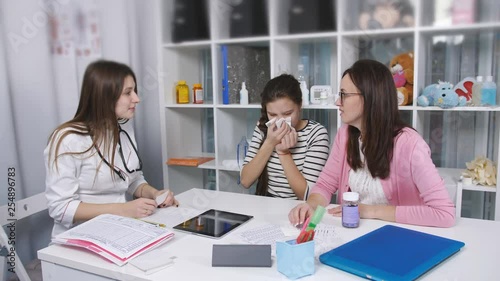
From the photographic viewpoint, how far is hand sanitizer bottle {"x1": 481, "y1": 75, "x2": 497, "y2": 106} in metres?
1.90

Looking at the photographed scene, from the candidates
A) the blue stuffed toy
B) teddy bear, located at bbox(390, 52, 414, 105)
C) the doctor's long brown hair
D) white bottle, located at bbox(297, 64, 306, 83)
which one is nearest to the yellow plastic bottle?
white bottle, located at bbox(297, 64, 306, 83)

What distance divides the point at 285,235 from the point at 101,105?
825 mm

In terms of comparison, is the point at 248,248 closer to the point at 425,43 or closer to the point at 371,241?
the point at 371,241

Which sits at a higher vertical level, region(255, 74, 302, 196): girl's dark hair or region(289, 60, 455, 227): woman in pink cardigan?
region(255, 74, 302, 196): girl's dark hair

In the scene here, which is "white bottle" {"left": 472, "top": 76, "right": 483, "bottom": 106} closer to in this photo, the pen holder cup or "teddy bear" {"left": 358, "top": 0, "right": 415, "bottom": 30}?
"teddy bear" {"left": 358, "top": 0, "right": 415, "bottom": 30}

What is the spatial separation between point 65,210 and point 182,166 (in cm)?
128

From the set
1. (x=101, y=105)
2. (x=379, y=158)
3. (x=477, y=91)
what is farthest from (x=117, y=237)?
(x=477, y=91)

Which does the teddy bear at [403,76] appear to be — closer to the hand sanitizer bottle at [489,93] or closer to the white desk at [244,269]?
the hand sanitizer bottle at [489,93]

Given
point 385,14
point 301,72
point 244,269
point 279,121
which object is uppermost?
point 385,14

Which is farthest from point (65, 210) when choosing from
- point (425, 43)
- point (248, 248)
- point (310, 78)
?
point (425, 43)

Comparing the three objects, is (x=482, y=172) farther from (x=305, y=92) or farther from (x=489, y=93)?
(x=305, y=92)

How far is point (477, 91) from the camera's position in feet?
6.32

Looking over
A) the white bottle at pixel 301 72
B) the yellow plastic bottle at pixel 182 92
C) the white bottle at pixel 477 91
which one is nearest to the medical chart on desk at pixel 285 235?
the white bottle at pixel 477 91

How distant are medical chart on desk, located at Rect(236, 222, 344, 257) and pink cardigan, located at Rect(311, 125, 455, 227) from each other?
9.3 inches
